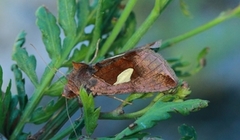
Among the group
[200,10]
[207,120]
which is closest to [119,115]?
[207,120]

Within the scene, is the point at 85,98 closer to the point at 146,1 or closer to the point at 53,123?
the point at 53,123

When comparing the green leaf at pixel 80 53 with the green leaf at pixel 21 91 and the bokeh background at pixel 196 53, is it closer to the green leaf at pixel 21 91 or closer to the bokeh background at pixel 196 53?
the green leaf at pixel 21 91

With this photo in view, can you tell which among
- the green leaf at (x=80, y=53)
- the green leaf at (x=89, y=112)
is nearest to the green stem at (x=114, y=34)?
the green leaf at (x=80, y=53)

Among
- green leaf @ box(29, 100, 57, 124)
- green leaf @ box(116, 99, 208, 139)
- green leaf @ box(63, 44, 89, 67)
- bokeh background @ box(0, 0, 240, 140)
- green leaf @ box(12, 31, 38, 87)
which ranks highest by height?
bokeh background @ box(0, 0, 240, 140)

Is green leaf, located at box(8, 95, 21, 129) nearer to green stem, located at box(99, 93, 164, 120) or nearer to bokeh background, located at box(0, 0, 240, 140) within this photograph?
green stem, located at box(99, 93, 164, 120)

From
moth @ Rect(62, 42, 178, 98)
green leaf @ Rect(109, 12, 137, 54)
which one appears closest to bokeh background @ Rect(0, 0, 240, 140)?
green leaf @ Rect(109, 12, 137, 54)

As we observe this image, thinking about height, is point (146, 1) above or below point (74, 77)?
above

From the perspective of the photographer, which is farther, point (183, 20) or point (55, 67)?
point (183, 20)
